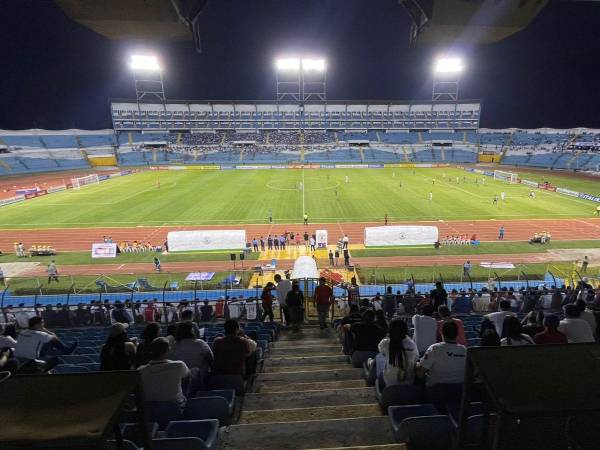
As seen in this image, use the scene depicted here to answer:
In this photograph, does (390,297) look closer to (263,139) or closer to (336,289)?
(336,289)

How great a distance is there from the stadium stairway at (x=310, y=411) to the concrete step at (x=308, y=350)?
0.12 metres

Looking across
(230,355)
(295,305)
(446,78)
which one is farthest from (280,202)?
(446,78)

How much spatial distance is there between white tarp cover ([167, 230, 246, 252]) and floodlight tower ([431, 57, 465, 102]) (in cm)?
7532

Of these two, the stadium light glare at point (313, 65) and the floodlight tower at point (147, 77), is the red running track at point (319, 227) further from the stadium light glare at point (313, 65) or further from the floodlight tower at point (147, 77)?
the stadium light glare at point (313, 65)

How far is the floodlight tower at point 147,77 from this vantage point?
80.2 meters

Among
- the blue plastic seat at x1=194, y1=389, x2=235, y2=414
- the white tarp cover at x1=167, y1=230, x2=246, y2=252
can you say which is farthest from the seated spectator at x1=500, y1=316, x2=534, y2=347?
the white tarp cover at x1=167, y1=230, x2=246, y2=252

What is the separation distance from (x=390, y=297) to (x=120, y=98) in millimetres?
93544

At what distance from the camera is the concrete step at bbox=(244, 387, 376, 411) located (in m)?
4.55

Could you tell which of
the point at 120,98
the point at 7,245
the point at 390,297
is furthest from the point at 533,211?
the point at 120,98

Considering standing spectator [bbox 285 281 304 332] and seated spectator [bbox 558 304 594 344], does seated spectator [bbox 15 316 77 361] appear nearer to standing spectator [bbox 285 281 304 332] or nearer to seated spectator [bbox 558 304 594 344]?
standing spectator [bbox 285 281 304 332]

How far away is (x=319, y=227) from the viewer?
31.2 meters

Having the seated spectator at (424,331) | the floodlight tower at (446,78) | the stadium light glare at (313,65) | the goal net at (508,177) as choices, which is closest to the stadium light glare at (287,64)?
the stadium light glare at (313,65)

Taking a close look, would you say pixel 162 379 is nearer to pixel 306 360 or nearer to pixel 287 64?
pixel 306 360

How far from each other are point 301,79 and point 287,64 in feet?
16.7
